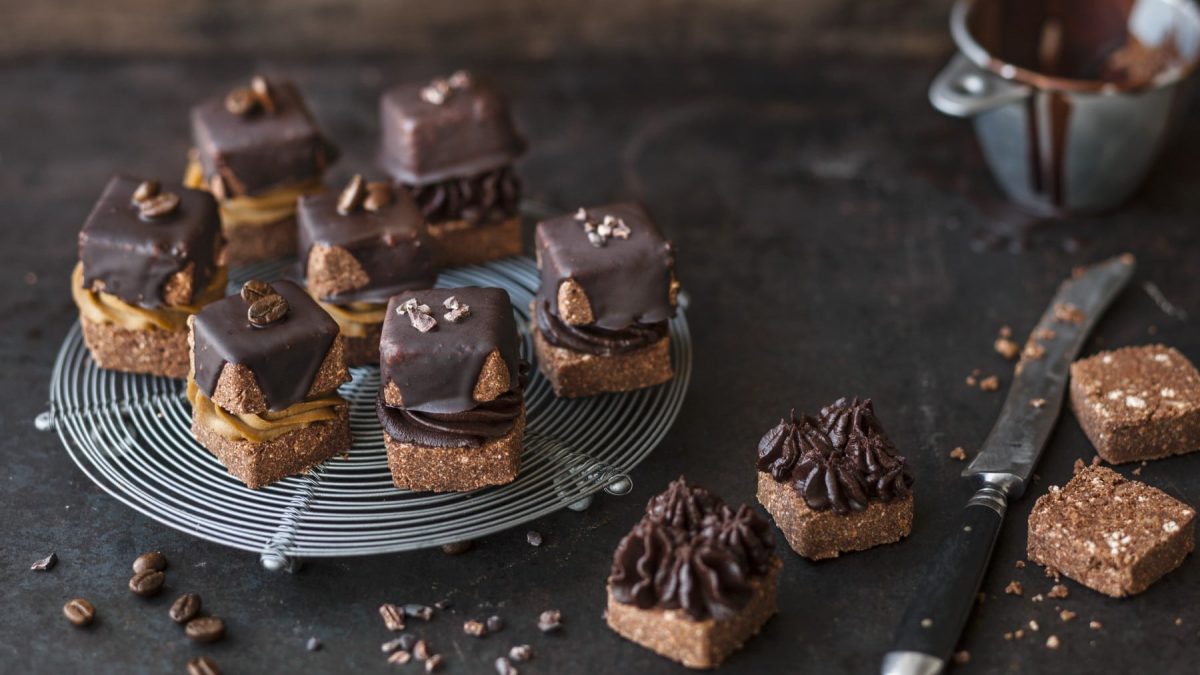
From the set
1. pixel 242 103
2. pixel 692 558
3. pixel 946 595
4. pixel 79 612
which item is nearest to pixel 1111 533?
pixel 946 595

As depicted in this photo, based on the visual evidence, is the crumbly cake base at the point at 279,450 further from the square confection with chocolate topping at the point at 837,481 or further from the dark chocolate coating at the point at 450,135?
the square confection with chocolate topping at the point at 837,481

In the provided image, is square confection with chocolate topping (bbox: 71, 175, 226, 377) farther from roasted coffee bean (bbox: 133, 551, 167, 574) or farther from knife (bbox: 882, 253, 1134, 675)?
knife (bbox: 882, 253, 1134, 675)

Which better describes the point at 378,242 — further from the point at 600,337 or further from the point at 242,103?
the point at 242,103

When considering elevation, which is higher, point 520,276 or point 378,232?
point 378,232

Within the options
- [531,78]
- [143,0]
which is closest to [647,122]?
[531,78]

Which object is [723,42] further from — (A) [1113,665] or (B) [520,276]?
(A) [1113,665]
